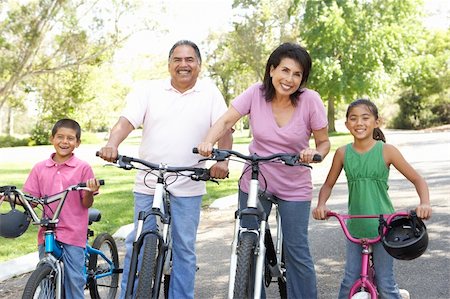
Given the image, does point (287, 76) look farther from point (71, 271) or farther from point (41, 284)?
point (41, 284)

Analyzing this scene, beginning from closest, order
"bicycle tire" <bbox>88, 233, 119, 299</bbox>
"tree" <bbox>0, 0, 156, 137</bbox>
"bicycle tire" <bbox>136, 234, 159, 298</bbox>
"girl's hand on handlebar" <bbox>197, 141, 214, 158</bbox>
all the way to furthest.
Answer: "bicycle tire" <bbox>136, 234, 159, 298</bbox>, "girl's hand on handlebar" <bbox>197, 141, 214, 158</bbox>, "bicycle tire" <bbox>88, 233, 119, 299</bbox>, "tree" <bbox>0, 0, 156, 137</bbox>

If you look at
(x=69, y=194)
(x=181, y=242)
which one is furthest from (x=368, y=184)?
(x=69, y=194)

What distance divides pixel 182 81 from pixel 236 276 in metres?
1.57

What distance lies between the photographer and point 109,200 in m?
12.0

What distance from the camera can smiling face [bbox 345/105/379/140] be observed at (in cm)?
436

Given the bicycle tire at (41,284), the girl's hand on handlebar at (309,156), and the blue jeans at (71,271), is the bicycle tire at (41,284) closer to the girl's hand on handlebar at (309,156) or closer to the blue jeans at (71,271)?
the blue jeans at (71,271)

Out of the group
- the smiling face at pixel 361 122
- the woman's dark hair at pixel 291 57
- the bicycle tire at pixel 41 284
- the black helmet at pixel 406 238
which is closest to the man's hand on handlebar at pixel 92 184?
the bicycle tire at pixel 41 284

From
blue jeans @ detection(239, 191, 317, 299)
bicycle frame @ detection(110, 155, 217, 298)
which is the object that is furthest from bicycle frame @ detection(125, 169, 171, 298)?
blue jeans @ detection(239, 191, 317, 299)

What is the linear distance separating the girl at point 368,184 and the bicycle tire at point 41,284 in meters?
1.82

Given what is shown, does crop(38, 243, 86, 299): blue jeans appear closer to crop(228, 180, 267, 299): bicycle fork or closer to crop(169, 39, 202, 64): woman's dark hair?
crop(228, 180, 267, 299): bicycle fork

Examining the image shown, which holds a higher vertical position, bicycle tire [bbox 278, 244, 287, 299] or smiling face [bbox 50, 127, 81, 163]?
smiling face [bbox 50, 127, 81, 163]

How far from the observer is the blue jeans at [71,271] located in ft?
14.6

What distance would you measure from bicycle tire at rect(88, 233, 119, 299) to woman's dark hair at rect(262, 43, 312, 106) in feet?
6.30

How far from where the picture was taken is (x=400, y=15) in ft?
128
